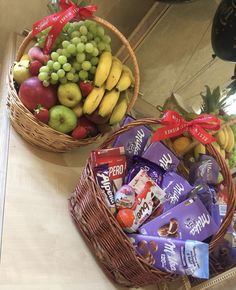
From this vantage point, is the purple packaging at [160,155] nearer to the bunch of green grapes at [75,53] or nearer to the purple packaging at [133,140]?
the purple packaging at [133,140]

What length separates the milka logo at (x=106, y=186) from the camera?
0.90m

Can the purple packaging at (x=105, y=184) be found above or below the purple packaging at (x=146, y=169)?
below

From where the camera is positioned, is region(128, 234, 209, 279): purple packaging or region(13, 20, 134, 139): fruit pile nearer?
region(128, 234, 209, 279): purple packaging

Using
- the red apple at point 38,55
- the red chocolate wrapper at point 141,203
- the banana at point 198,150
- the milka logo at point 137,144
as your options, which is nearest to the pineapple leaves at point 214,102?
the banana at point 198,150

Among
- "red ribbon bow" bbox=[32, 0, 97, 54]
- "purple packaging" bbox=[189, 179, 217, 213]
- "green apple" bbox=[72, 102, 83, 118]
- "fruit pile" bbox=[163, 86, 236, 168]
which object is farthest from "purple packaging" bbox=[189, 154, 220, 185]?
"red ribbon bow" bbox=[32, 0, 97, 54]

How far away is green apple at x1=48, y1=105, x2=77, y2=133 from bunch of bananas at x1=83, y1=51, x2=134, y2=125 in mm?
48

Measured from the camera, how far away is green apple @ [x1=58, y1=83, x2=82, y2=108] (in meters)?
1.01

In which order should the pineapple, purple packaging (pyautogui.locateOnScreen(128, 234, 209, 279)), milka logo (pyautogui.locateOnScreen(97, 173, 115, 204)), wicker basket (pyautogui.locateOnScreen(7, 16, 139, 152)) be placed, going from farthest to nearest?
1. the pineapple
2. wicker basket (pyautogui.locateOnScreen(7, 16, 139, 152))
3. milka logo (pyautogui.locateOnScreen(97, 173, 115, 204))
4. purple packaging (pyautogui.locateOnScreen(128, 234, 209, 279))

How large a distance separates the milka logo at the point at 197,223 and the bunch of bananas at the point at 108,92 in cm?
36

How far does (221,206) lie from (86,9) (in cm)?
65

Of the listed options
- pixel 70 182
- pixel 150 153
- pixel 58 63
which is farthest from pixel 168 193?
pixel 58 63

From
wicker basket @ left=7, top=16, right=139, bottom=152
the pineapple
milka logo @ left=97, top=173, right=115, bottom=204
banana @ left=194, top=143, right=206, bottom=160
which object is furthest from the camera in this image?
the pineapple

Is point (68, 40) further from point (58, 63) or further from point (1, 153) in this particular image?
A: point (1, 153)

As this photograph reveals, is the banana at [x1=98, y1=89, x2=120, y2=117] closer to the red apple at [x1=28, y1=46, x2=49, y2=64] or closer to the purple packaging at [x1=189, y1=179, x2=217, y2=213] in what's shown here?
the red apple at [x1=28, y1=46, x2=49, y2=64]
